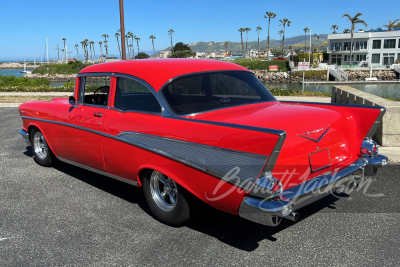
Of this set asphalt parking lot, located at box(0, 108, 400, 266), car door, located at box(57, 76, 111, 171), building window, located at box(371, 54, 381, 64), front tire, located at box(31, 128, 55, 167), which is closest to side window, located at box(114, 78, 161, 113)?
car door, located at box(57, 76, 111, 171)

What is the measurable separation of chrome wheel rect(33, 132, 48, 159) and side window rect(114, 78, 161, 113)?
223 centimetres

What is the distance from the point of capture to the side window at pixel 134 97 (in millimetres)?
4000

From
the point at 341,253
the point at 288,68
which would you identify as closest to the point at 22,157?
the point at 341,253

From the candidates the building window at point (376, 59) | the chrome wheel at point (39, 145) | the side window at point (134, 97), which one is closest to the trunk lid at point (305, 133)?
the side window at point (134, 97)

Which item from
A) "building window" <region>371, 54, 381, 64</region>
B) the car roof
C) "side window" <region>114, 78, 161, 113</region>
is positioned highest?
"building window" <region>371, 54, 381, 64</region>

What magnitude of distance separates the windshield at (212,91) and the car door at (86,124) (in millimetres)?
1010

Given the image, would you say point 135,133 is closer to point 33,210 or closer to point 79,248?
point 79,248

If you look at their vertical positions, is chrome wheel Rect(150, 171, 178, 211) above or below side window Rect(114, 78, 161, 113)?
below

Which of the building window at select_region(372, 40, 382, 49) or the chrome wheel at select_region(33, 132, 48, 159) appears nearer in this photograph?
the chrome wheel at select_region(33, 132, 48, 159)

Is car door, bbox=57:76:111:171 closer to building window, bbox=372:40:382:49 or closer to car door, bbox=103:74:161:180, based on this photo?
car door, bbox=103:74:161:180

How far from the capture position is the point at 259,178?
9.59 feet

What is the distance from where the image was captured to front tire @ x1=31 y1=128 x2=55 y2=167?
19.1 feet

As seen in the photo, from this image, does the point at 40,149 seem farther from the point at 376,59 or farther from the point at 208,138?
the point at 376,59

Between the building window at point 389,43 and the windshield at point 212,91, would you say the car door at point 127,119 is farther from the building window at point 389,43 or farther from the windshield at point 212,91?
the building window at point 389,43
